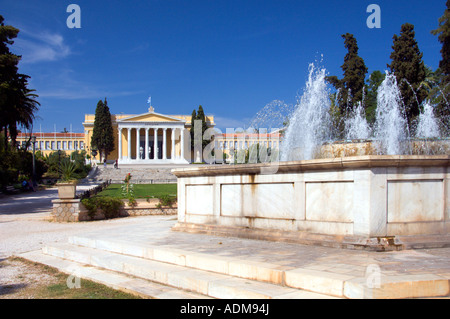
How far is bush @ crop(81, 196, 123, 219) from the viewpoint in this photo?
16.0 metres

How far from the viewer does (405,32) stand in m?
31.6

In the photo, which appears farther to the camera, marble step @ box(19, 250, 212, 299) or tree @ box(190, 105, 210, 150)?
tree @ box(190, 105, 210, 150)

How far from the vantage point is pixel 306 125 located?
11.9 meters

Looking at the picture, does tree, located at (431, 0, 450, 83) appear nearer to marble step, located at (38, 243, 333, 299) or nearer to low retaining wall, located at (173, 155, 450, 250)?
low retaining wall, located at (173, 155, 450, 250)

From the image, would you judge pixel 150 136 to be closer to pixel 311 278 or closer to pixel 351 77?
pixel 351 77

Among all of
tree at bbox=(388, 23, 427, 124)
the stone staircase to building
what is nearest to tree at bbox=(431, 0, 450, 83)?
tree at bbox=(388, 23, 427, 124)

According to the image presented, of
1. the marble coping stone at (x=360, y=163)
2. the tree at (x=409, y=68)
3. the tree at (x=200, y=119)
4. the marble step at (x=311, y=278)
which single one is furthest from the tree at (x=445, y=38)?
the tree at (x=200, y=119)

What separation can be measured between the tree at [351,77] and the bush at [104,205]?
1007 inches

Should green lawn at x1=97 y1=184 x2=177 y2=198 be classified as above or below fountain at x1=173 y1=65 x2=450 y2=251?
below

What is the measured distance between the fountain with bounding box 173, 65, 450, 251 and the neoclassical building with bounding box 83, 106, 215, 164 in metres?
67.8

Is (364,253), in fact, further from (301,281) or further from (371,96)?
(371,96)

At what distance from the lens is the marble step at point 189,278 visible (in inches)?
161
